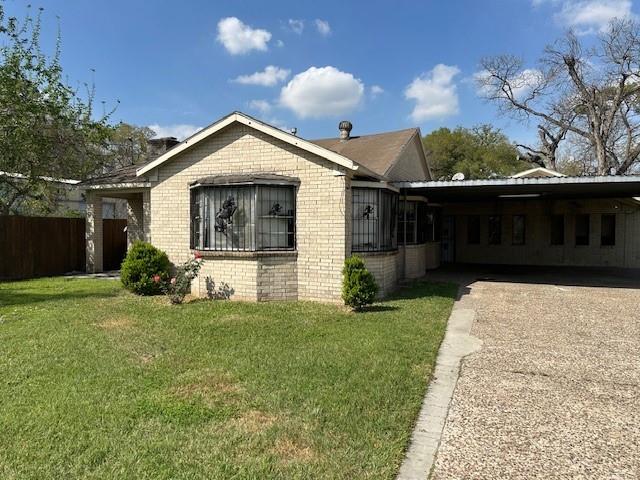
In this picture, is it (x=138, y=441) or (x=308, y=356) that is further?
(x=308, y=356)

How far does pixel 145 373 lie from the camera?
4.97 m

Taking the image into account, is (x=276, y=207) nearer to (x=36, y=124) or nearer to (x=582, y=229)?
(x=36, y=124)

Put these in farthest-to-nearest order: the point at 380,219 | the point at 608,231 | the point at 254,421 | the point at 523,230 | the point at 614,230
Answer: the point at 523,230 < the point at 608,231 < the point at 614,230 < the point at 380,219 < the point at 254,421

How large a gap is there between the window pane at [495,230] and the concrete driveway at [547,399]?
38.1 feet

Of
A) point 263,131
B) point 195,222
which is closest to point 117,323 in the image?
point 195,222

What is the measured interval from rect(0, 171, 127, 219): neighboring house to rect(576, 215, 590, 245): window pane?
2040 cm

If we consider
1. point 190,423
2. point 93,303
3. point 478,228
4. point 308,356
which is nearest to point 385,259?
point 308,356

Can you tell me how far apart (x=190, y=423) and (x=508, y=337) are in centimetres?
532

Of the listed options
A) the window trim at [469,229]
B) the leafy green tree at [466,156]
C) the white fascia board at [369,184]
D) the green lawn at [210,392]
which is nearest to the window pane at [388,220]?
the white fascia board at [369,184]

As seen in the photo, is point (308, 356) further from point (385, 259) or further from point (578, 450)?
point (385, 259)

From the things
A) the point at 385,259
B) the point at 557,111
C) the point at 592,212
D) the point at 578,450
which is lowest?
the point at 578,450

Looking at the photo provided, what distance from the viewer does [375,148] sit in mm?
14828

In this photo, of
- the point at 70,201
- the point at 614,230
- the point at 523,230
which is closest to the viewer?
the point at 614,230

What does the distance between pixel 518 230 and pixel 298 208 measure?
47.1ft
